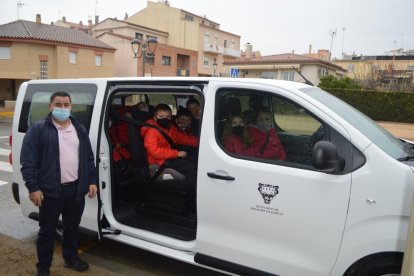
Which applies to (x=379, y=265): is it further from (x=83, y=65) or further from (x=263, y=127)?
(x=83, y=65)

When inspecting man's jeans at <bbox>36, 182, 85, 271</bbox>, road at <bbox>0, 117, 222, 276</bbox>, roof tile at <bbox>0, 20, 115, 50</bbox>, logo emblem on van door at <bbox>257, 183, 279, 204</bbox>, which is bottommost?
road at <bbox>0, 117, 222, 276</bbox>

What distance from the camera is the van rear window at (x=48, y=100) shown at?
12.6 ft

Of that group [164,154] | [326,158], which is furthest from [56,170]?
[326,158]

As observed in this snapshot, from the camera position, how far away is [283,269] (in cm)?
280

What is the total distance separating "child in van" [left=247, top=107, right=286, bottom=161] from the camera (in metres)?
2.93

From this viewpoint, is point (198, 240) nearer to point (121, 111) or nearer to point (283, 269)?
point (283, 269)

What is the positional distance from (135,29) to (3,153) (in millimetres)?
39631

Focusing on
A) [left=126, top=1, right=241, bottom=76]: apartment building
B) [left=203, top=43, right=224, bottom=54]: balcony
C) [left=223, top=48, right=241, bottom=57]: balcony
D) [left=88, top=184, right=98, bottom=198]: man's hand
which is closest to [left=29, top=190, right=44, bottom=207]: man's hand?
[left=88, top=184, right=98, bottom=198]: man's hand

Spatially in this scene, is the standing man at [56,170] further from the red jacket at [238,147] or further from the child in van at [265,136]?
the child in van at [265,136]

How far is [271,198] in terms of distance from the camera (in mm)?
2775

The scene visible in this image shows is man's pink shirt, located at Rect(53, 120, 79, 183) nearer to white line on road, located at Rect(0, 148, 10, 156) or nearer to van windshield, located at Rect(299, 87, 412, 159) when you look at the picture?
van windshield, located at Rect(299, 87, 412, 159)

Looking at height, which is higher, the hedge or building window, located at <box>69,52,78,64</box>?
building window, located at <box>69,52,78,64</box>

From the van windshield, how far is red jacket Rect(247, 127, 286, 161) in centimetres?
45

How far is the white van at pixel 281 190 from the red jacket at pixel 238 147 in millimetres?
52
